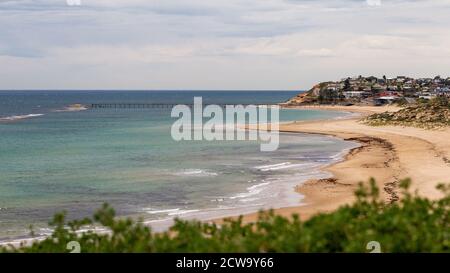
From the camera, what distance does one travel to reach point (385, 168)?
36125 millimetres

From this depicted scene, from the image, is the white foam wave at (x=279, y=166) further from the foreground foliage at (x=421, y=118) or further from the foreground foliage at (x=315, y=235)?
the foreground foliage at (x=315, y=235)

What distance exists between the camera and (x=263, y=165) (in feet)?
135

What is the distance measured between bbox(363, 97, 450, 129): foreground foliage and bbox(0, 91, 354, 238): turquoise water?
1114cm

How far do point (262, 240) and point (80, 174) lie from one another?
31.0 m

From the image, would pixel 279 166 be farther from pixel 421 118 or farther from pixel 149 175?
pixel 421 118

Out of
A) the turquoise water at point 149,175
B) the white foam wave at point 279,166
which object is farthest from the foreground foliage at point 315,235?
the white foam wave at point 279,166

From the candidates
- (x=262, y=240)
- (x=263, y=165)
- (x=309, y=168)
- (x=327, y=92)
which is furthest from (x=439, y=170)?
(x=327, y=92)

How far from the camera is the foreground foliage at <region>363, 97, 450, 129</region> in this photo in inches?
2552

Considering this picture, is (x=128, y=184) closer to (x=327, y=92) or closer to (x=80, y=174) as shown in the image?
(x=80, y=174)

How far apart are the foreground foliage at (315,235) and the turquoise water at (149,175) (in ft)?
45.0

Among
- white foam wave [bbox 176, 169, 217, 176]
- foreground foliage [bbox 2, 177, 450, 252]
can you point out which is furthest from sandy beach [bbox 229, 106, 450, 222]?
foreground foliage [bbox 2, 177, 450, 252]

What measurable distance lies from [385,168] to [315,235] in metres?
29.3

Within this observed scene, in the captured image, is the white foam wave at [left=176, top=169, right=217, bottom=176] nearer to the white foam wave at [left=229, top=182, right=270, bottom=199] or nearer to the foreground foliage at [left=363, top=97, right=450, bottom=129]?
the white foam wave at [left=229, top=182, right=270, bottom=199]

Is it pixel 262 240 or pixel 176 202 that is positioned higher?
pixel 262 240
